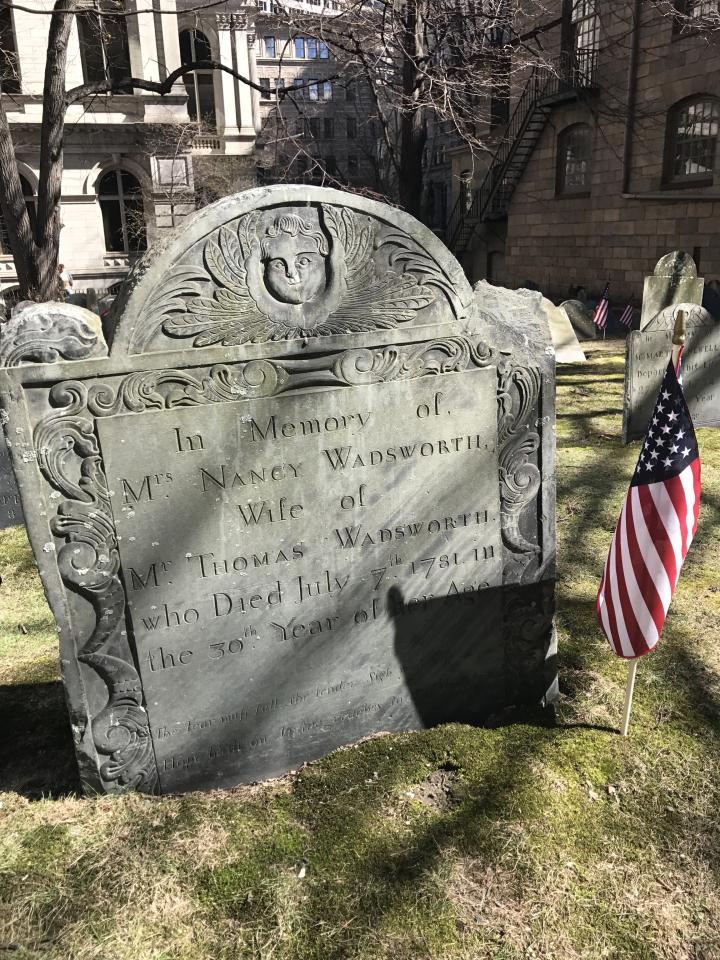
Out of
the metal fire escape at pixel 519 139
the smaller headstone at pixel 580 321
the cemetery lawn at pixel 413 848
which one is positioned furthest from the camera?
the metal fire escape at pixel 519 139

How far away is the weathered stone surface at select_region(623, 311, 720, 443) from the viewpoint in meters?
7.72

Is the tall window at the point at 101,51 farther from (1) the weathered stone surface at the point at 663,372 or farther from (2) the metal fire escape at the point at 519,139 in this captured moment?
(1) the weathered stone surface at the point at 663,372

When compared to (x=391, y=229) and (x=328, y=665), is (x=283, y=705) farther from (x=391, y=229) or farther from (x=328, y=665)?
(x=391, y=229)

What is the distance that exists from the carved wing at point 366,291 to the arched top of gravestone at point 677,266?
32.7 feet

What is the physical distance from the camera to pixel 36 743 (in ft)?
11.9

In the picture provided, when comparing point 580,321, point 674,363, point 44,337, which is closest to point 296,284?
point 44,337

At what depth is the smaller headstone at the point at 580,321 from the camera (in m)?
16.0

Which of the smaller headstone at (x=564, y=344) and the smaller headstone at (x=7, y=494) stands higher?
the smaller headstone at (x=564, y=344)

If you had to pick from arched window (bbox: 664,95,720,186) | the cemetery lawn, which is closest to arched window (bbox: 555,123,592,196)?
arched window (bbox: 664,95,720,186)

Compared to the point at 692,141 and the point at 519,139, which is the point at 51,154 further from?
the point at 519,139

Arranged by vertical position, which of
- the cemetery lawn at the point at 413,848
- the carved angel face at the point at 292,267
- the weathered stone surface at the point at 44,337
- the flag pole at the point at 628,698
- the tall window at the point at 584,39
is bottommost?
the cemetery lawn at the point at 413,848

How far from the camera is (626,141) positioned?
19.6m

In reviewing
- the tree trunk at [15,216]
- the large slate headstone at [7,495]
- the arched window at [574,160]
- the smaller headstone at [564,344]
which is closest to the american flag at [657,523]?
the large slate headstone at [7,495]

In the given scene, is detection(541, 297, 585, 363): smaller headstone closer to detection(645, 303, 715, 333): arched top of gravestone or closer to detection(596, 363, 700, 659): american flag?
detection(645, 303, 715, 333): arched top of gravestone
